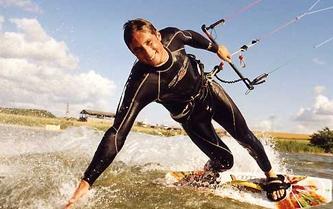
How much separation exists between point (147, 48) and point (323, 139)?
42785mm

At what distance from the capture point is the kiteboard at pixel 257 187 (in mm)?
6816

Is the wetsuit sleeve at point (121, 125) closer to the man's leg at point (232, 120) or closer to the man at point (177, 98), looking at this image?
the man at point (177, 98)

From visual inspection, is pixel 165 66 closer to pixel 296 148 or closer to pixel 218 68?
pixel 218 68

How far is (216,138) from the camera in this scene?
6832mm

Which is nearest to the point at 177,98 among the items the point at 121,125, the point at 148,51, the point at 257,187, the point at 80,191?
the point at 148,51

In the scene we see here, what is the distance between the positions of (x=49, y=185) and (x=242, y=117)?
3216 millimetres

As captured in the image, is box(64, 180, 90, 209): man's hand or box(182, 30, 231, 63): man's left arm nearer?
box(64, 180, 90, 209): man's hand

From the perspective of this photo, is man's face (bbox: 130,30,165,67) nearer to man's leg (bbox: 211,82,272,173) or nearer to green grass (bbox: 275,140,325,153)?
man's leg (bbox: 211,82,272,173)

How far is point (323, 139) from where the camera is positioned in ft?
143

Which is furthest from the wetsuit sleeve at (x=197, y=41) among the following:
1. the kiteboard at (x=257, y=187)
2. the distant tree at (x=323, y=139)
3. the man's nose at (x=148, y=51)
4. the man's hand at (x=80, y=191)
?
the distant tree at (x=323, y=139)

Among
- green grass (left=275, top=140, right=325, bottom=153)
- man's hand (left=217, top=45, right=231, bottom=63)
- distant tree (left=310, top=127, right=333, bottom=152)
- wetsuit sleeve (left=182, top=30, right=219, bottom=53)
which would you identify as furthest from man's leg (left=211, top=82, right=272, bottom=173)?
distant tree (left=310, top=127, right=333, bottom=152)

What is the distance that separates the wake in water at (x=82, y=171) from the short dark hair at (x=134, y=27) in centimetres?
210

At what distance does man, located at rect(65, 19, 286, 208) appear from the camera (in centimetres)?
446

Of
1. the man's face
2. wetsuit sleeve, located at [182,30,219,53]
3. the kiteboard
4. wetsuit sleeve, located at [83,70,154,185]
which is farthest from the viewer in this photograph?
the kiteboard
